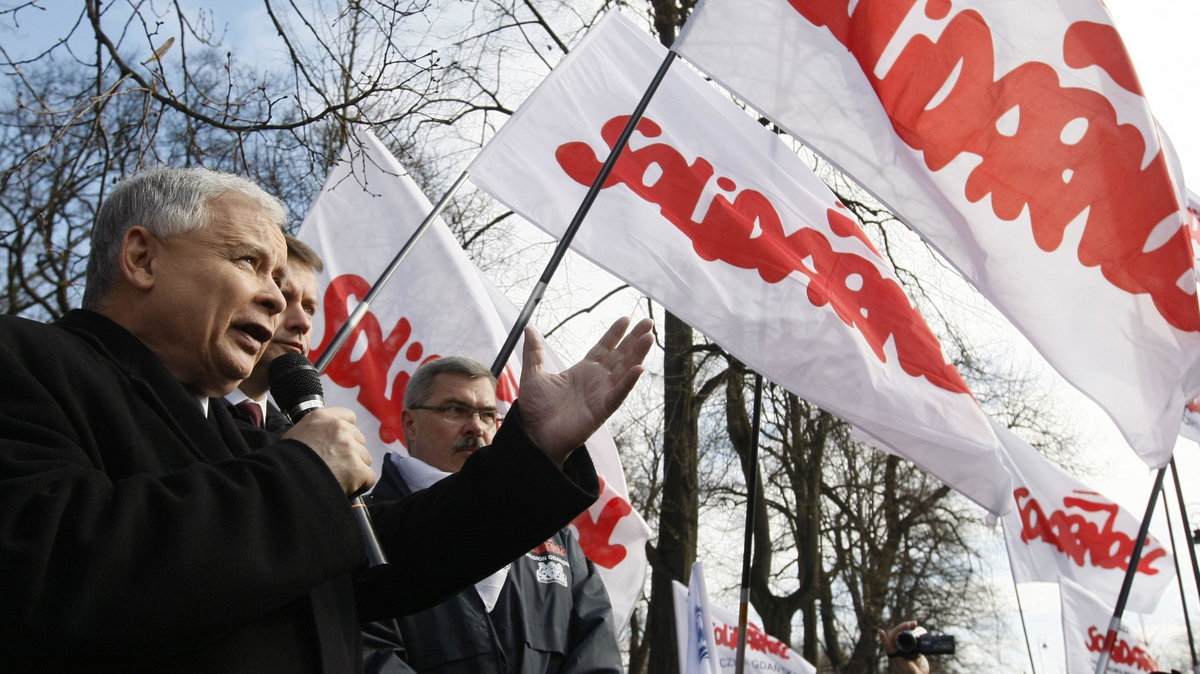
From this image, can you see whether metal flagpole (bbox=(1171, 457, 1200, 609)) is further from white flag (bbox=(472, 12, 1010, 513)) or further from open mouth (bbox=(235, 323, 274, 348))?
open mouth (bbox=(235, 323, 274, 348))

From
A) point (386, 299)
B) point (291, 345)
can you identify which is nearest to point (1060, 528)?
point (386, 299)

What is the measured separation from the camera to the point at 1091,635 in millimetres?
9117

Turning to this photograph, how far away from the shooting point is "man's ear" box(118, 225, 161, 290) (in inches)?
75.5

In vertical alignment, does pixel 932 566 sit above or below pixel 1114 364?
above

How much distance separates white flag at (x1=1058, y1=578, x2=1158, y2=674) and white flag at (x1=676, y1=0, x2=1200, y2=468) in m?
5.58

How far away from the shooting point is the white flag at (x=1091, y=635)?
352 inches

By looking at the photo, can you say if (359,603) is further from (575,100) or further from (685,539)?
(685,539)

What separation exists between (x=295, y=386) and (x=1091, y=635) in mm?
8474

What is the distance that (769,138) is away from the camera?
190 inches

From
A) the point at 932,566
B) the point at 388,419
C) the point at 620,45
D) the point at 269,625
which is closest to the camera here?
the point at 269,625

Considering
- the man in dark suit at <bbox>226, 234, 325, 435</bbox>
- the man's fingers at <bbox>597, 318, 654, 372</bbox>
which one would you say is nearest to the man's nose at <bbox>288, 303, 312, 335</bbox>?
the man in dark suit at <bbox>226, 234, 325, 435</bbox>

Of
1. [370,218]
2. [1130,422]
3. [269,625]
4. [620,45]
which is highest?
[620,45]

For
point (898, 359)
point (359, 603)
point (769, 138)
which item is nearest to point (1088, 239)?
point (898, 359)

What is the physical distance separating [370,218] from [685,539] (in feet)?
18.6
